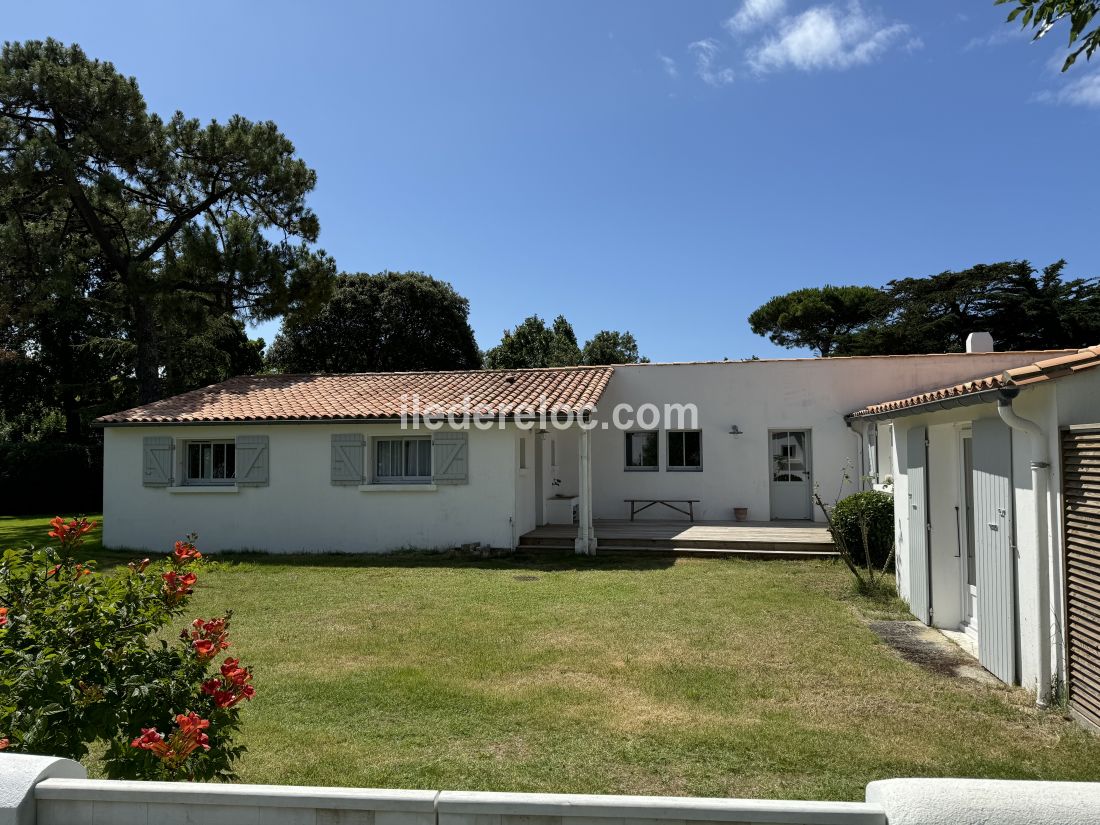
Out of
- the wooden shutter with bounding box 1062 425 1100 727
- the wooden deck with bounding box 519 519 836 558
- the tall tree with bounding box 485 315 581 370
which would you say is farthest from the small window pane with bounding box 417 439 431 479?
the tall tree with bounding box 485 315 581 370

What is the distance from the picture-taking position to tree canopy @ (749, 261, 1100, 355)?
1323 inches

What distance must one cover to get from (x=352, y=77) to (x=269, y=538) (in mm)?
9241

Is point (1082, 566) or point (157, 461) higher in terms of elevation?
point (157, 461)

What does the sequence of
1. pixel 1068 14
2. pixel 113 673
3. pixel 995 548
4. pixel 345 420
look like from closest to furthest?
pixel 113 673
pixel 1068 14
pixel 995 548
pixel 345 420

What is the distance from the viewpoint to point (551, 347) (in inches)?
1623

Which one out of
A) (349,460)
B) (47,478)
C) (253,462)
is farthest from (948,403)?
(47,478)

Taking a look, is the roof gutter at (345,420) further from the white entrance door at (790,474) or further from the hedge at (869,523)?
the white entrance door at (790,474)

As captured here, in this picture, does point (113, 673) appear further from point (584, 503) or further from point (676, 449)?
point (676, 449)

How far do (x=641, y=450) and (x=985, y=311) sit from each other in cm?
2589

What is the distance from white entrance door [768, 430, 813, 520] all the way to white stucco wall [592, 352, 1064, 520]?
25cm

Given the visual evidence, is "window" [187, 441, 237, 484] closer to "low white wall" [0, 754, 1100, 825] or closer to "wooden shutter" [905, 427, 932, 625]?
"wooden shutter" [905, 427, 932, 625]

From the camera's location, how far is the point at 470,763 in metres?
4.59

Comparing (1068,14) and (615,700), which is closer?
(1068,14)

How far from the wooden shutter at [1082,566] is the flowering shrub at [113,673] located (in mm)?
5203
